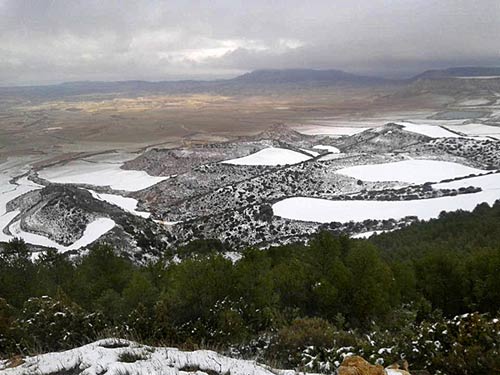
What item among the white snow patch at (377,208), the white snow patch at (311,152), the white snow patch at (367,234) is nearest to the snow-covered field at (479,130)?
the white snow patch at (311,152)

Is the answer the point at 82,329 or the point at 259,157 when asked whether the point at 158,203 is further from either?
the point at 82,329

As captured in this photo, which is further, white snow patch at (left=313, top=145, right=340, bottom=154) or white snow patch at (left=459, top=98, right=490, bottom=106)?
white snow patch at (left=459, top=98, right=490, bottom=106)

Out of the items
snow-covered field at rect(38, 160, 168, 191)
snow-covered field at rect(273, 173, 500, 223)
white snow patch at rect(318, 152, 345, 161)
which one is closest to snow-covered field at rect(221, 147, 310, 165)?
white snow patch at rect(318, 152, 345, 161)

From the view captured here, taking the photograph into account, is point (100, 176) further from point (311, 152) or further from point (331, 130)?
point (331, 130)

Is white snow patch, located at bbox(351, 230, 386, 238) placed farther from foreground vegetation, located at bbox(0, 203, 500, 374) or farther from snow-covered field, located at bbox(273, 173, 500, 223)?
foreground vegetation, located at bbox(0, 203, 500, 374)

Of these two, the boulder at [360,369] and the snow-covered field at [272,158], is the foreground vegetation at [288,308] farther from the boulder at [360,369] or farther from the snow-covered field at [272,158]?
the snow-covered field at [272,158]

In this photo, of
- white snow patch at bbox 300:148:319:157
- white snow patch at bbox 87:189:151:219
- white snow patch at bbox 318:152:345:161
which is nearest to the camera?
white snow patch at bbox 87:189:151:219
